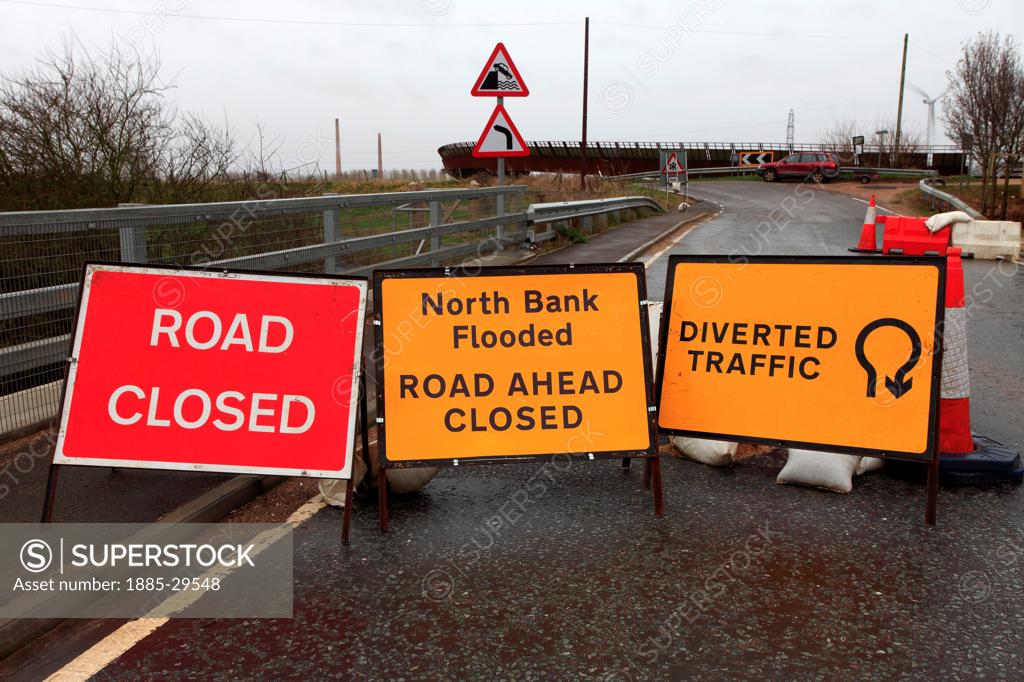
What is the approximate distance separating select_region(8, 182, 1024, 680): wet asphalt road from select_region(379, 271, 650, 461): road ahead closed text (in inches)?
16.3

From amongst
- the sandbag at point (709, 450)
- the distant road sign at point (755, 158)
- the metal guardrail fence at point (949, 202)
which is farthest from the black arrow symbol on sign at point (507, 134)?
the distant road sign at point (755, 158)

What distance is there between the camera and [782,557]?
3.95 meters

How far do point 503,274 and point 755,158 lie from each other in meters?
58.4

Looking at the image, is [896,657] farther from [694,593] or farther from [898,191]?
[898,191]

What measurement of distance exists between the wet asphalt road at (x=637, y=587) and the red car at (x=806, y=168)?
44.3 m

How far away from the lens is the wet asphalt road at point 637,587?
309 centimetres

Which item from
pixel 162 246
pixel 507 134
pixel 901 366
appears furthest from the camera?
pixel 507 134

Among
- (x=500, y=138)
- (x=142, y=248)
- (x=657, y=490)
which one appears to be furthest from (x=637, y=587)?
(x=500, y=138)

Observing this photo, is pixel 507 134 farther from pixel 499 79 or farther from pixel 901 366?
pixel 901 366

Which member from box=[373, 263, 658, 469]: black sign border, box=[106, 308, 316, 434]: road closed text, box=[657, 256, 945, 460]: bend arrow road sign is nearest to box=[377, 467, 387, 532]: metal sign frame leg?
box=[373, 263, 658, 469]: black sign border

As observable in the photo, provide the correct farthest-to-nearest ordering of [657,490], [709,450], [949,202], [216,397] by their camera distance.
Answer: [949,202] < [709,450] < [657,490] < [216,397]

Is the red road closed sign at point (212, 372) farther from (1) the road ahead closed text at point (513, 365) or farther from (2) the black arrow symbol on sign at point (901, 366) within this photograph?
(2) the black arrow symbol on sign at point (901, 366)

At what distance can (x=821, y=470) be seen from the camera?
4.84 m

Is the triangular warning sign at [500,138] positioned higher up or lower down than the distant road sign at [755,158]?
lower down
